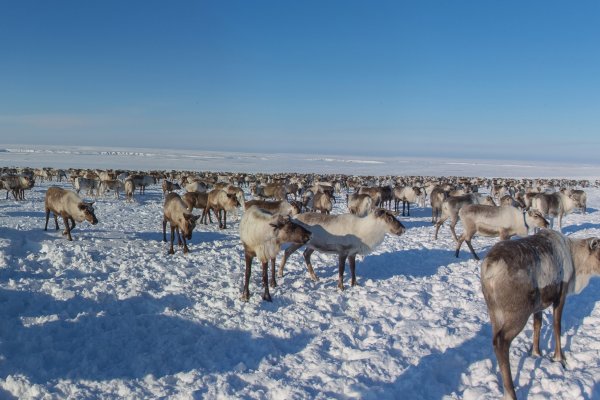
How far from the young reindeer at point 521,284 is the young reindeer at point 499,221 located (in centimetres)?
580

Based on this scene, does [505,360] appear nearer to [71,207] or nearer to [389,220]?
[389,220]

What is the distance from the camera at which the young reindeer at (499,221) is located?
35.6 ft

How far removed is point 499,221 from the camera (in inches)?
431

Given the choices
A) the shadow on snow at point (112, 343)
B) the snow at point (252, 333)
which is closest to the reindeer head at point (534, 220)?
the snow at point (252, 333)

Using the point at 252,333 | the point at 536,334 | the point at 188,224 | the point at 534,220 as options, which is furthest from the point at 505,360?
the point at 188,224

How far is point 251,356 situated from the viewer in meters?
5.35

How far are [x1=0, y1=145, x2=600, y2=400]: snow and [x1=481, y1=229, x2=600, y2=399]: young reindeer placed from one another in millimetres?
573

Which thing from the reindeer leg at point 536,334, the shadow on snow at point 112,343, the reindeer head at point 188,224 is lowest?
the shadow on snow at point 112,343

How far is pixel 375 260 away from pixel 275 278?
124 inches

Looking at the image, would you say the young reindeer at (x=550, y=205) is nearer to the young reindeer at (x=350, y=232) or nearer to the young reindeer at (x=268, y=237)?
the young reindeer at (x=350, y=232)

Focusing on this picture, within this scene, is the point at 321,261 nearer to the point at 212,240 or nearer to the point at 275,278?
the point at 275,278

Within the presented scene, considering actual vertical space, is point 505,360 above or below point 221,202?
below

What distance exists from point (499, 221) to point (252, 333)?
306 inches

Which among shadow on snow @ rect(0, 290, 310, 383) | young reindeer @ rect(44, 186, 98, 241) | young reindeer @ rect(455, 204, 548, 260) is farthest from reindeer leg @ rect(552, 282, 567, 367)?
young reindeer @ rect(44, 186, 98, 241)
